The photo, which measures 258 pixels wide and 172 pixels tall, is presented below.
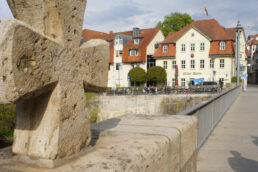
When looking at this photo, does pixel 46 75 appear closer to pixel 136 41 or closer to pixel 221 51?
pixel 221 51

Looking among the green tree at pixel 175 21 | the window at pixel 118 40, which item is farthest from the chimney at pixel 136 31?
the green tree at pixel 175 21

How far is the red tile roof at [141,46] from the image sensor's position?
168ft

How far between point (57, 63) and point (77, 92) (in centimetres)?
30

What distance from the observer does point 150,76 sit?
4678 cm

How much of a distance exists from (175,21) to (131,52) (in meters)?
14.0

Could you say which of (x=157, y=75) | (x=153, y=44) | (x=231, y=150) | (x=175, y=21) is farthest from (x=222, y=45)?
(x=231, y=150)

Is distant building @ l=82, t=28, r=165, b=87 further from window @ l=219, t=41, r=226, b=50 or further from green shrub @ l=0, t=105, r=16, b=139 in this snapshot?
green shrub @ l=0, t=105, r=16, b=139

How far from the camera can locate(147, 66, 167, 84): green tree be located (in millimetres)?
46312

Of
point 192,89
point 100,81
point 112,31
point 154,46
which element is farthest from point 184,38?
point 100,81

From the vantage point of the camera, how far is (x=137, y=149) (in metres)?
2.24

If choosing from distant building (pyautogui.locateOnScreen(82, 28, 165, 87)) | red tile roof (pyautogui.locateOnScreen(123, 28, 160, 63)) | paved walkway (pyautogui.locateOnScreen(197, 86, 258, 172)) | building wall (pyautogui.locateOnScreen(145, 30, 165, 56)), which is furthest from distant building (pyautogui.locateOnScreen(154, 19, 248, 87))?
paved walkway (pyautogui.locateOnScreen(197, 86, 258, 172))

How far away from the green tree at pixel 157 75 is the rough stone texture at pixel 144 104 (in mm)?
11678

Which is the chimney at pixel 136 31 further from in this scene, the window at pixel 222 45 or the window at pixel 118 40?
the window at pixel 222 45

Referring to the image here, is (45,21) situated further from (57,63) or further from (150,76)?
(150,76)
